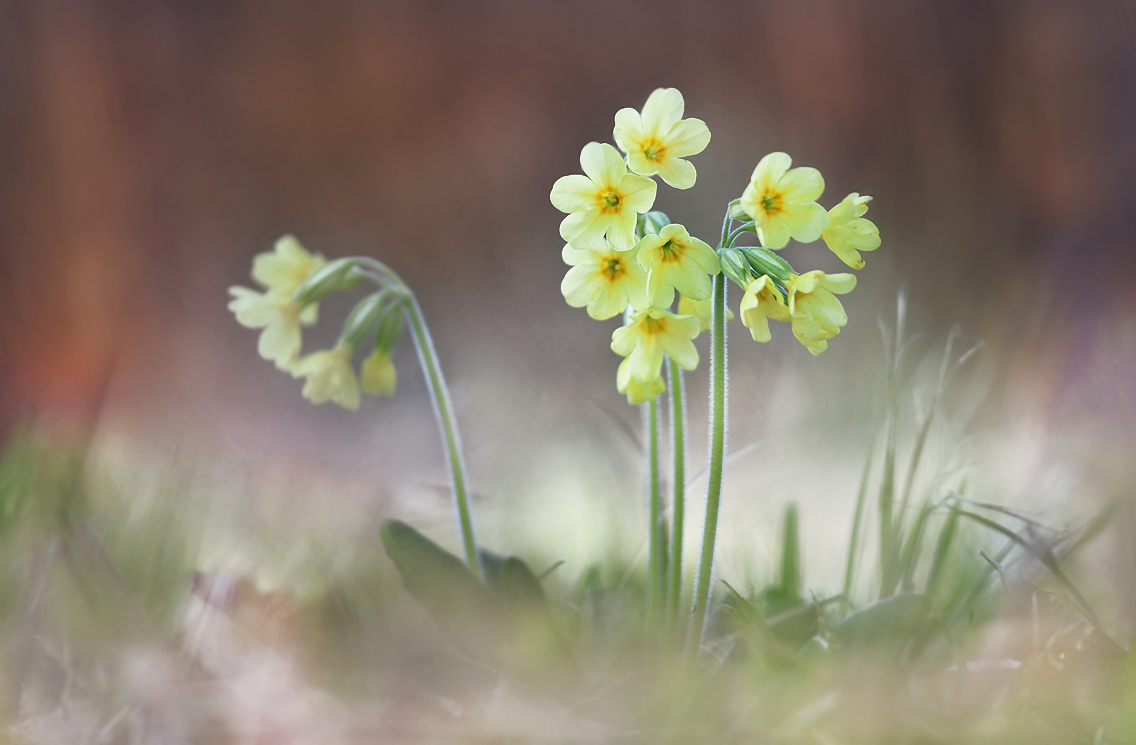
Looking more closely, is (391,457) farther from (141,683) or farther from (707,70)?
(707,70)

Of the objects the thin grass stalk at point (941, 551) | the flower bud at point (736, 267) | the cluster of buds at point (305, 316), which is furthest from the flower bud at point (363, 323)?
the thin grass stalk at point (941, 551)

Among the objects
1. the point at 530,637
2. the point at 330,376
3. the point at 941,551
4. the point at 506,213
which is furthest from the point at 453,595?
the point at 506,213

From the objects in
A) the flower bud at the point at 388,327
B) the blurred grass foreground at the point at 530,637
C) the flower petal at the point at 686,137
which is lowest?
the blurred grass foreground at the point at 530,637

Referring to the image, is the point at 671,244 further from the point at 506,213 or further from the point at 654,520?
the point at 506,213

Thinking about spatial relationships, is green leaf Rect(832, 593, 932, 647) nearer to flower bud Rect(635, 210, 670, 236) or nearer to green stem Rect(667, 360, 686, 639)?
green stem Rect(667, 360, 686, 639)

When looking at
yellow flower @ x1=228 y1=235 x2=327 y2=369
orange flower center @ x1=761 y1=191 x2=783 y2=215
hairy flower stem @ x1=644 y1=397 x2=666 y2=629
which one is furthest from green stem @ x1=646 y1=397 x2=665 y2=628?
yellow flower @ x1=228 y1=235 x2=327 y2=369

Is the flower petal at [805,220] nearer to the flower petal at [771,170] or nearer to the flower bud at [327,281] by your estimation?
the flower petal at [771,170]
